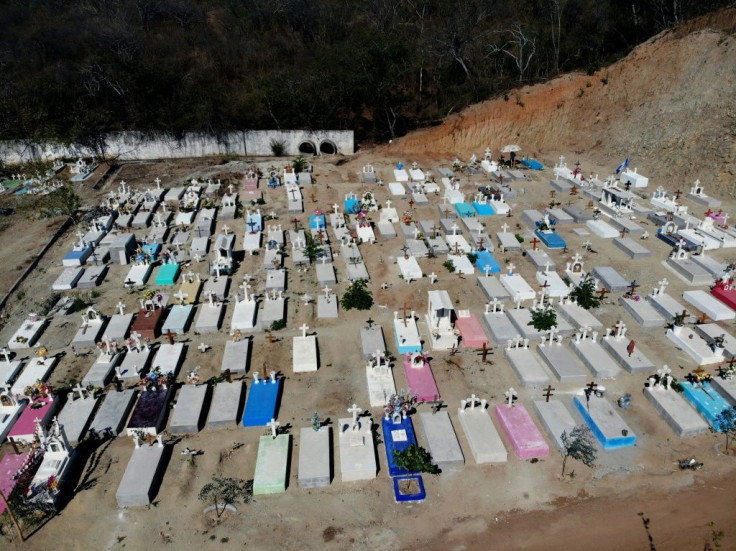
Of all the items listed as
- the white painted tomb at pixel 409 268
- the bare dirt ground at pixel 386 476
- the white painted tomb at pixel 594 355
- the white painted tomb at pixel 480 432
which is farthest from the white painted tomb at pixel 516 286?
the white painted tomb at pixel 480 432

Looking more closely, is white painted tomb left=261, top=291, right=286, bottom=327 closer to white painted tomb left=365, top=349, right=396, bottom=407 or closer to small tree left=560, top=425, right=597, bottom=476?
white painted tomb left=365, top=349, right=396, bottom=407

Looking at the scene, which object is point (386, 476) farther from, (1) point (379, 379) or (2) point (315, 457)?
(1) point (379, 379)

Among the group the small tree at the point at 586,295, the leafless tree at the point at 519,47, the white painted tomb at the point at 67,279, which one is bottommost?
the small tree at the point at 586,295

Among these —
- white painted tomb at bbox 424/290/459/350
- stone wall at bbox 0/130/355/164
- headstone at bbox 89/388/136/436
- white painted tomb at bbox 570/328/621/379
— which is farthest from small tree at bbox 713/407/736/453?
stone wall at bbox 0/130/355/164

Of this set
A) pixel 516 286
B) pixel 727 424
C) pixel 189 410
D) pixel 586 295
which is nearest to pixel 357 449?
pixel 189 410

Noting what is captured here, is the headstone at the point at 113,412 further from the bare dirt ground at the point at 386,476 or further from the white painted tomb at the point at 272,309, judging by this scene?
the white painted tomb at the point at 272,309

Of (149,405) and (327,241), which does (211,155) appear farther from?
(149,405)

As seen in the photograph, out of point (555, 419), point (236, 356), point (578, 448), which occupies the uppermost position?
point (236, 356)
